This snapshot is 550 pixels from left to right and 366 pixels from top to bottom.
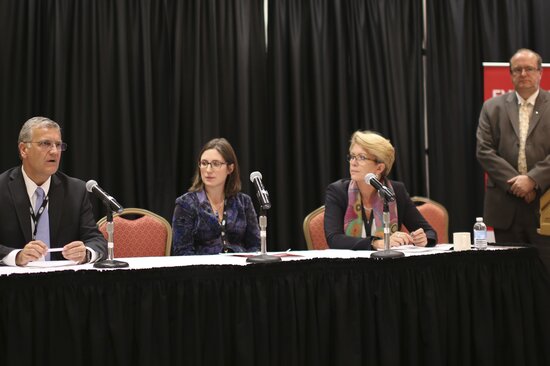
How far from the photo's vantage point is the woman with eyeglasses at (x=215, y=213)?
388 cm

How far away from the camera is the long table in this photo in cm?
255

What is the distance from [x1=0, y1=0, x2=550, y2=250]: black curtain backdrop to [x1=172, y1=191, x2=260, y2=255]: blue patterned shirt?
1437mm

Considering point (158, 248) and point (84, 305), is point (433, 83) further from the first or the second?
point (84, 305)

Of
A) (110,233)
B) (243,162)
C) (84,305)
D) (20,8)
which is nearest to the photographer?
(84,305)

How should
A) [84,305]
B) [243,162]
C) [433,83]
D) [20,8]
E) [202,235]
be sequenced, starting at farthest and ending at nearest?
1. [433,83]
2. [243,162]
3. [20,8]
4. [202,235]
5. [84,305]

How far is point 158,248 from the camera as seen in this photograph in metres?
3.96

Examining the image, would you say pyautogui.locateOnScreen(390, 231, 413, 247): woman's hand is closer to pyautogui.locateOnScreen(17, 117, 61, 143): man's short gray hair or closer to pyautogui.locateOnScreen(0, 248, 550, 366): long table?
pyautogui.locateOnScreen(0, 248, 550, 366): long table

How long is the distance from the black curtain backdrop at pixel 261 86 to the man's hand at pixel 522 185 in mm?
1448

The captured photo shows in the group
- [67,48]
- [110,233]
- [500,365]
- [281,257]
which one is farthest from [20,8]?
[500,365]

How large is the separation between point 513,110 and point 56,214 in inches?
120

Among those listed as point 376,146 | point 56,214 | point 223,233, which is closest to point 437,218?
point 376,146

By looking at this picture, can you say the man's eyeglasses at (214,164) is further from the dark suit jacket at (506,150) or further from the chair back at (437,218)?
the dark suit jacket at (506,150)

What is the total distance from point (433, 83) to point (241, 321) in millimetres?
3824

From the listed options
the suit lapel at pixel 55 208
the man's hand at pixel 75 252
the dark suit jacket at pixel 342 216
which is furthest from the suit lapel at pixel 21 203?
the dark suit jacket at pixel 342 216
